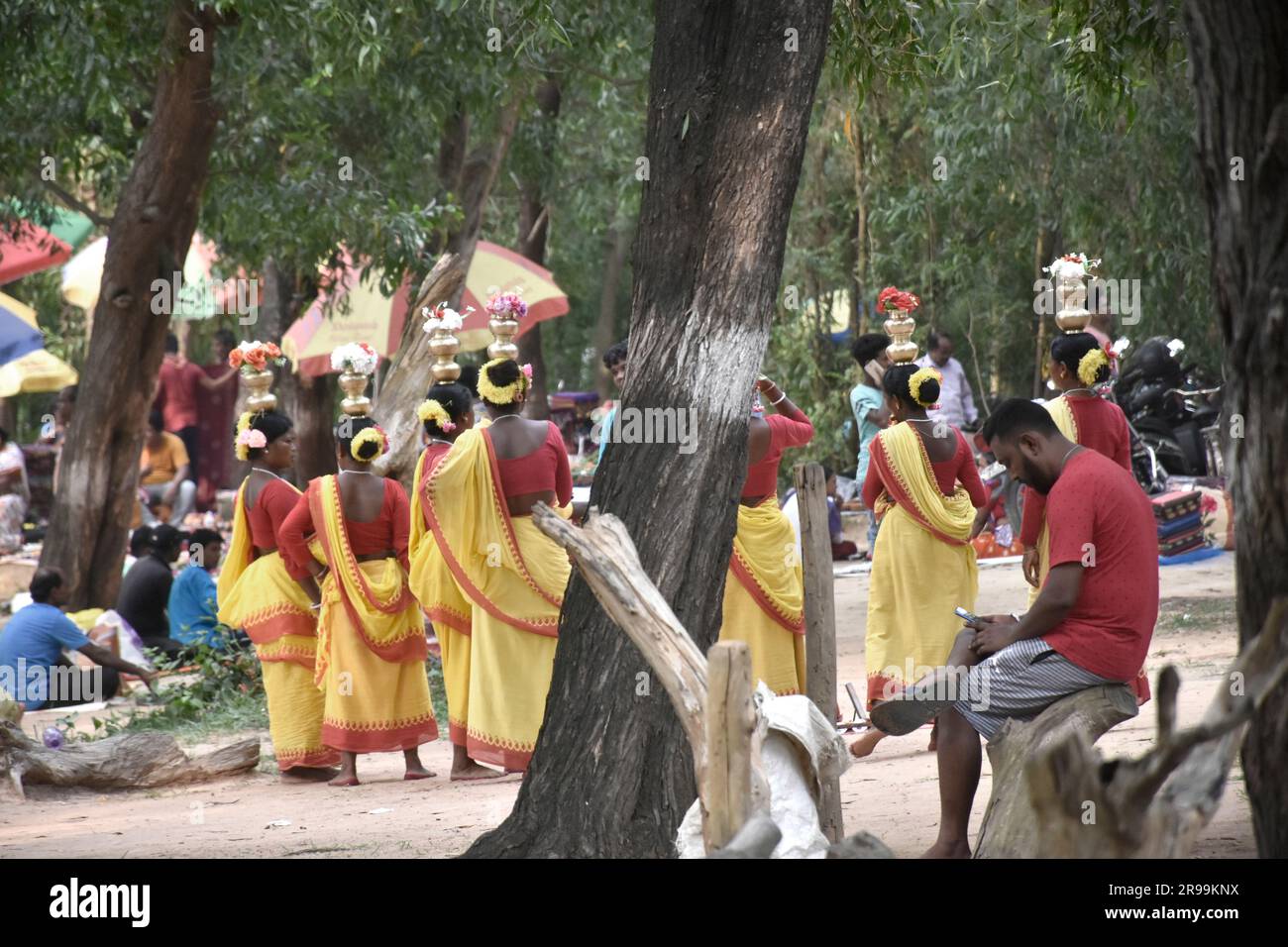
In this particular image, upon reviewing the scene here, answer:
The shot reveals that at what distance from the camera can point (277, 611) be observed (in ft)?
29.9

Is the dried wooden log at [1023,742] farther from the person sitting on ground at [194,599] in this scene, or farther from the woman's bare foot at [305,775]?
the person sitting on ground at [194,599]

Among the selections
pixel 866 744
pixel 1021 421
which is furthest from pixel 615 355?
pixel 1021 421

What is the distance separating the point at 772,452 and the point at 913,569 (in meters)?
0.99

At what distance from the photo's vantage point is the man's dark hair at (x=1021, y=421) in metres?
5.80

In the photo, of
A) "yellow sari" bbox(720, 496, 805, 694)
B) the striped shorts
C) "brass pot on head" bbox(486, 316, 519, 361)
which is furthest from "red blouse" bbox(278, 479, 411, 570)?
the striped shorts

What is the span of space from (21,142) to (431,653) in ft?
17.7

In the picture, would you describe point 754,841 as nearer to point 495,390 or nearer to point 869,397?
point 495,390

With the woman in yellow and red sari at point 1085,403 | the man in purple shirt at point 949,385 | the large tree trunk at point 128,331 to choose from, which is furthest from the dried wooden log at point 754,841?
the man in purple shirt at point 949,385

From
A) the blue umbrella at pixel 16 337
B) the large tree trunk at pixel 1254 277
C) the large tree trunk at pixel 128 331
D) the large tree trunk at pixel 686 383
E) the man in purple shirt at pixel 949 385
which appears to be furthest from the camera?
the blue umbrella at pixel 16 337

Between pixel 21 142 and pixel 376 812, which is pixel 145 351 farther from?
pixel 376 812

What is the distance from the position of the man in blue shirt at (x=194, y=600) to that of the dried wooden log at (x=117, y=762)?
3.27 metres

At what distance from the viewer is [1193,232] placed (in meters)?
14.2
